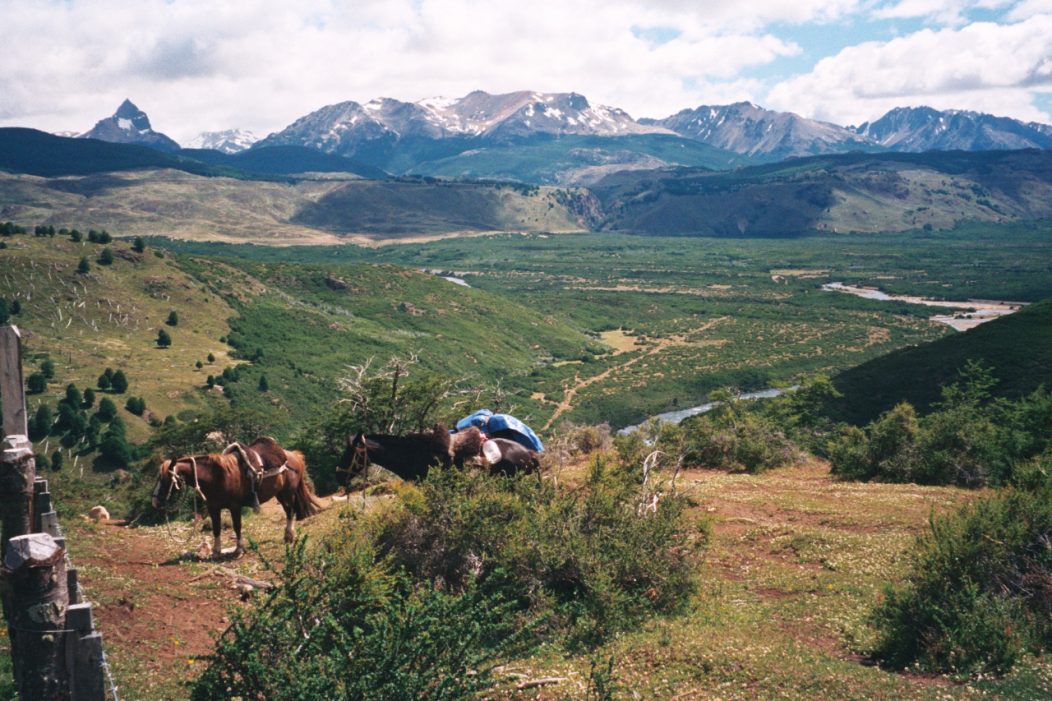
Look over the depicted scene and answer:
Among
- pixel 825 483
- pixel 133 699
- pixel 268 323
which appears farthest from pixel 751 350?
pixel 133 699

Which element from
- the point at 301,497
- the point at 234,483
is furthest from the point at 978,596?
the point at 234,483

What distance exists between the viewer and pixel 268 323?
136m

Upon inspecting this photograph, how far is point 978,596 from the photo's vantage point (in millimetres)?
14469

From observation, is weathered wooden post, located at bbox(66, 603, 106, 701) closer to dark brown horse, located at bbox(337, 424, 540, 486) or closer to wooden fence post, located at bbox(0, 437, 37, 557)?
wooden fence post, located at bbox(0, 437, 37, 557)

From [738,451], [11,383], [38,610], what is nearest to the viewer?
[38,610]

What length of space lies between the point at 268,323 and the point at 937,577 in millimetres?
133242

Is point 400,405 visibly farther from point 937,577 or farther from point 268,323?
point 268,323

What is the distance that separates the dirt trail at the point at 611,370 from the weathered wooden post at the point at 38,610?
92943 mm

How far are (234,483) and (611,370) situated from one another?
127057 millimetres

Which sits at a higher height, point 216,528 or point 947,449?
point 216,528

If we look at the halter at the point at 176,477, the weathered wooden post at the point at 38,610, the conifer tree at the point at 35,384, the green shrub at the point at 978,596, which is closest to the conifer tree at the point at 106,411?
the conifer tree at the point at 35,384

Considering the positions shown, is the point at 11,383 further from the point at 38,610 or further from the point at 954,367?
the point at 954,367

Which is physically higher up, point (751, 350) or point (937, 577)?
point (937, 577)

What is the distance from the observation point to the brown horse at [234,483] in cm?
1884
